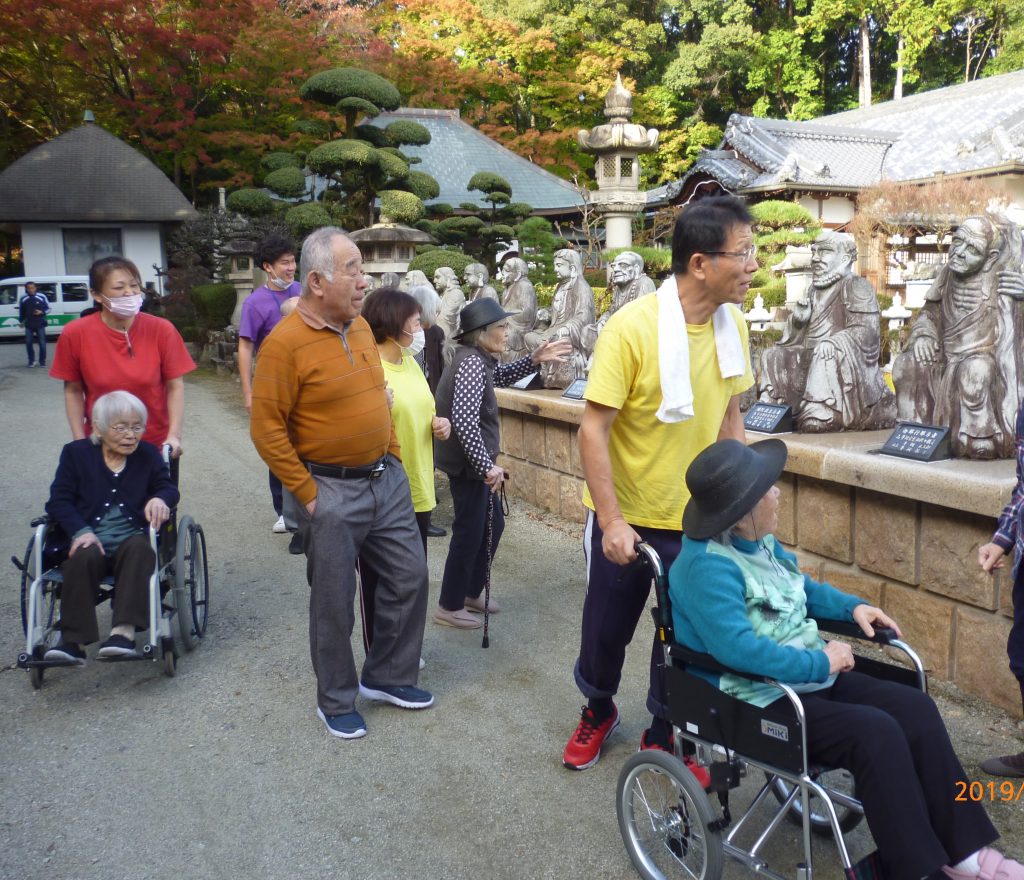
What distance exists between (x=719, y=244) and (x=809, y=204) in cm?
1975

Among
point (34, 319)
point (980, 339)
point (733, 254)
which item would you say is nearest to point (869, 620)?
point (733, 254)

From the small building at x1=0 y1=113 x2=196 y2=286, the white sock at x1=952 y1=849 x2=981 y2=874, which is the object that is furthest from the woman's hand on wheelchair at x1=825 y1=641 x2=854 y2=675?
the small building at x1=0 y1=113 x2=196 y2=286

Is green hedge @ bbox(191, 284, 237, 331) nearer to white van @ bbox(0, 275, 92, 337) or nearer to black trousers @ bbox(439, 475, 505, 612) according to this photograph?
white van @ bbox(0, 275, 92, 337)

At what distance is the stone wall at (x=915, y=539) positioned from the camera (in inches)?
144

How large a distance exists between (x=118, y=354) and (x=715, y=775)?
128 inches

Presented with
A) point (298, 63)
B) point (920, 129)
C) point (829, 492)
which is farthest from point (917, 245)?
point (829, 492)

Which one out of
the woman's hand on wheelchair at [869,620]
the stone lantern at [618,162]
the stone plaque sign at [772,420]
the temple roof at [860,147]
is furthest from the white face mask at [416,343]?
the temple roof at [860,147]

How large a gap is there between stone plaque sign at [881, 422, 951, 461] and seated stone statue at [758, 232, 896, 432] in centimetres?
58

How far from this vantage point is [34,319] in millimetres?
16609

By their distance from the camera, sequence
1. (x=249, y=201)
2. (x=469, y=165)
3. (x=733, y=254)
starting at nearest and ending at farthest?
(x=733, y=254), (x=249, y=201), (x=469, y=165)

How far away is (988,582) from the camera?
3654 millimetres

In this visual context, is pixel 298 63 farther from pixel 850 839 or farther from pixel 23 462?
pixel 850 839

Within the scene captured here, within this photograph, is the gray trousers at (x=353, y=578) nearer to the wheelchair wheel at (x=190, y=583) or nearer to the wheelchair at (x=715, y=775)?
the wheelchair wheel at (x=190, y=583)

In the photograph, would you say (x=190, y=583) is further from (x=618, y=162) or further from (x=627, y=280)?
(x=618, y=162)
